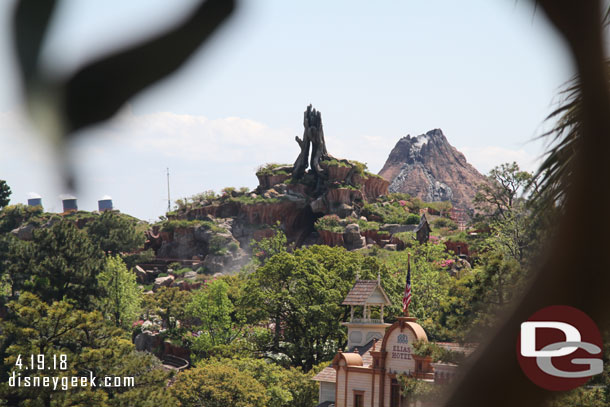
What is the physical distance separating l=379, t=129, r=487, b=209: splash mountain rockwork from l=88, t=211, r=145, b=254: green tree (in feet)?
312

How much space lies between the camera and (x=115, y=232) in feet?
202

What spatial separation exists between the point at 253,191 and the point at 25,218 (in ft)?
73.7

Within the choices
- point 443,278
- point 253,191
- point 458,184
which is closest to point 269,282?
point 443,278

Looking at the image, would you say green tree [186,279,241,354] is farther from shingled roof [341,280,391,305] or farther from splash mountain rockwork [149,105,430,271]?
splash mountain rockwork [149,105,430,271]

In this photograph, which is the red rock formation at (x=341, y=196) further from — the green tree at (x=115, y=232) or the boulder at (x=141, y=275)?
the boulder at (x=141, y=275)

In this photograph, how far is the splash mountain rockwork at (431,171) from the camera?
6024 inches

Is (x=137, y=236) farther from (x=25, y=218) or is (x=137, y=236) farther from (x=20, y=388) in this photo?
(x=20, y=388)

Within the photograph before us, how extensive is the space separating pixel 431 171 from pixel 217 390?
14019 cm

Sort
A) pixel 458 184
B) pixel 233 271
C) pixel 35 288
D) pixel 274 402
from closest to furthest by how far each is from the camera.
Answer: pixel 274 402
pixel 35 288
pixel 233 271
pixel 458 184

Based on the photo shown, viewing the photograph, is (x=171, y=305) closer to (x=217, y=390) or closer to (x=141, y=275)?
(x=217, y=390)

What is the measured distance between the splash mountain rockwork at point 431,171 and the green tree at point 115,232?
312 feet

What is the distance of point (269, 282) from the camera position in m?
34.4

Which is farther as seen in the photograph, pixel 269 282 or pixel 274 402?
pixel 269 282

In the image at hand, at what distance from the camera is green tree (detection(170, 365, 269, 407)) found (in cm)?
2311
